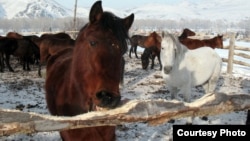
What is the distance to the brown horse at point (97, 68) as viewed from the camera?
6.26 ft

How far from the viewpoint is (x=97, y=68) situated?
1.96 m

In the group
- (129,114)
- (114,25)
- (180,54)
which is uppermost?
(114,25)

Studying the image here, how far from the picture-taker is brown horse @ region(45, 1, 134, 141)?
6.26 ft

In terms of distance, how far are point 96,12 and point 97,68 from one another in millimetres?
440

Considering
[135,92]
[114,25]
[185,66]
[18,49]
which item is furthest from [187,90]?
[18,49]

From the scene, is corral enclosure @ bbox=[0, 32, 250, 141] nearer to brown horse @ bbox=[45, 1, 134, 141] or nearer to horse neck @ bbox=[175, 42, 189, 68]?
horse neck @ bbox=[175, 42, 189, 68]

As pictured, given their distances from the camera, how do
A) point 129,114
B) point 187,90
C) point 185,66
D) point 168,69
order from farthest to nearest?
→ point 185,66, point 187,90, point 168,69, point 129,114

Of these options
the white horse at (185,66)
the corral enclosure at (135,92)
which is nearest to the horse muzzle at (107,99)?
the corral enclosure at (135,92)

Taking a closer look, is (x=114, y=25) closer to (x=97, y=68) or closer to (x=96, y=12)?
(x=96, y=12)

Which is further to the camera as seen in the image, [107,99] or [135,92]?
[135,92]

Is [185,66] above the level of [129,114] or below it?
below

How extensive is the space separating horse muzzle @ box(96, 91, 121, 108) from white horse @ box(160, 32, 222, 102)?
365cm

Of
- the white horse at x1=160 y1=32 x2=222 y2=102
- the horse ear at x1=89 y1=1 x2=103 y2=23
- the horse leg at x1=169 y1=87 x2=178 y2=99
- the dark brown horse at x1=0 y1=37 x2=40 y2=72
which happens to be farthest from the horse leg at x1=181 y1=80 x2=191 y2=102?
the dark brown horse at x1=0 y1=37 x2=40 y2=72

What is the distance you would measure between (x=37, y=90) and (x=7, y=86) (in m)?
1.32
